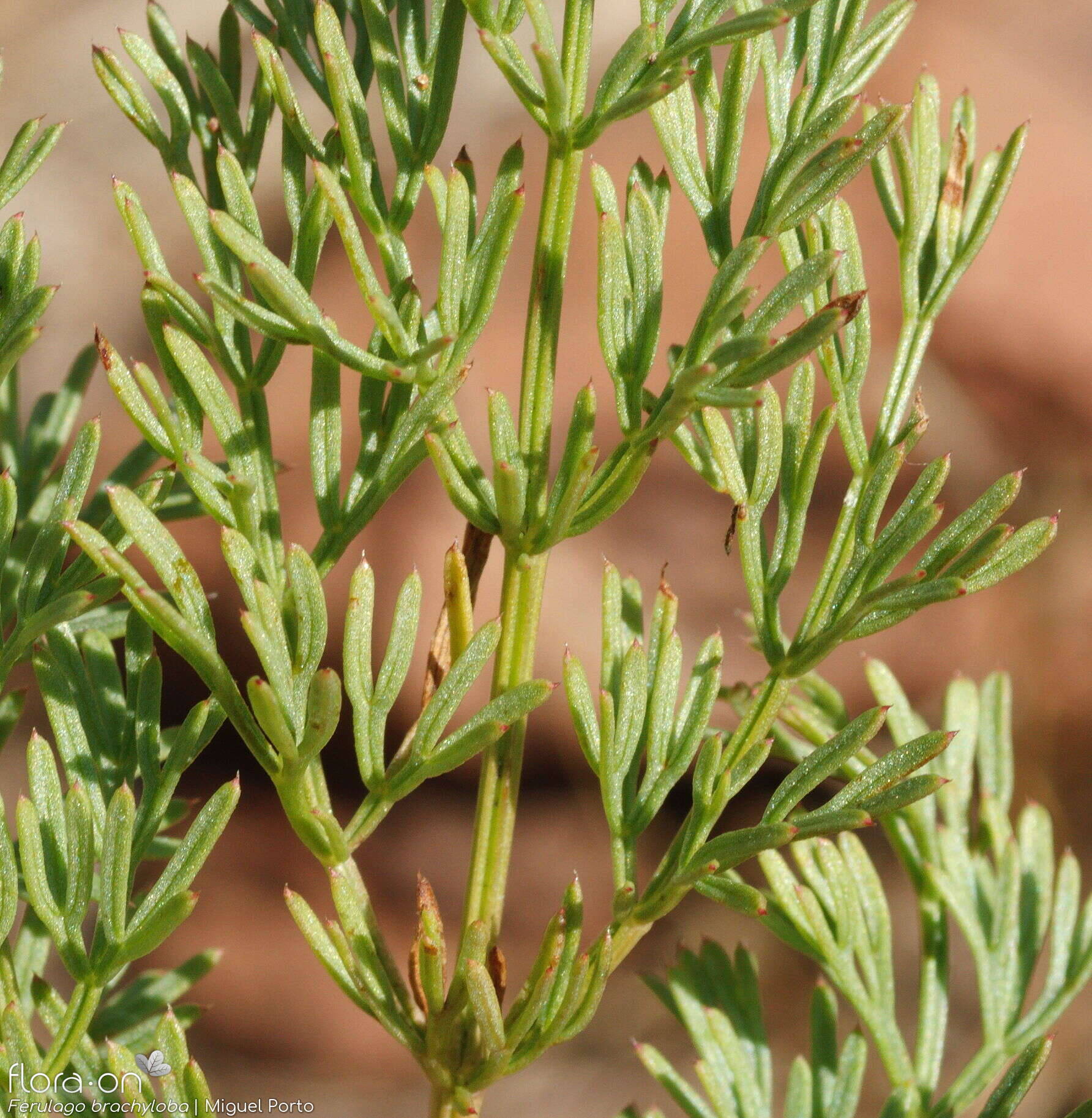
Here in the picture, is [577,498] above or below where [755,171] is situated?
below

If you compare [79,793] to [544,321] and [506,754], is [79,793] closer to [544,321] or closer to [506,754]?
[506,754]

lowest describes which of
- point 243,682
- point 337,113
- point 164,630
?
point 243,682

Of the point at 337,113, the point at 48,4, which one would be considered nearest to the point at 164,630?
the point at 337,113

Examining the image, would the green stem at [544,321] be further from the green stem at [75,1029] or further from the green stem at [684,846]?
the green stem at [75,1029]

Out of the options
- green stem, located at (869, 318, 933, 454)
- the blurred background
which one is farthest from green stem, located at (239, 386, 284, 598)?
the blurred background

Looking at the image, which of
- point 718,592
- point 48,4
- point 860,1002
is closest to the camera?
point 860,1002

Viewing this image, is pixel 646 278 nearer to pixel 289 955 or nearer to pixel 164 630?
pixel 164 630
